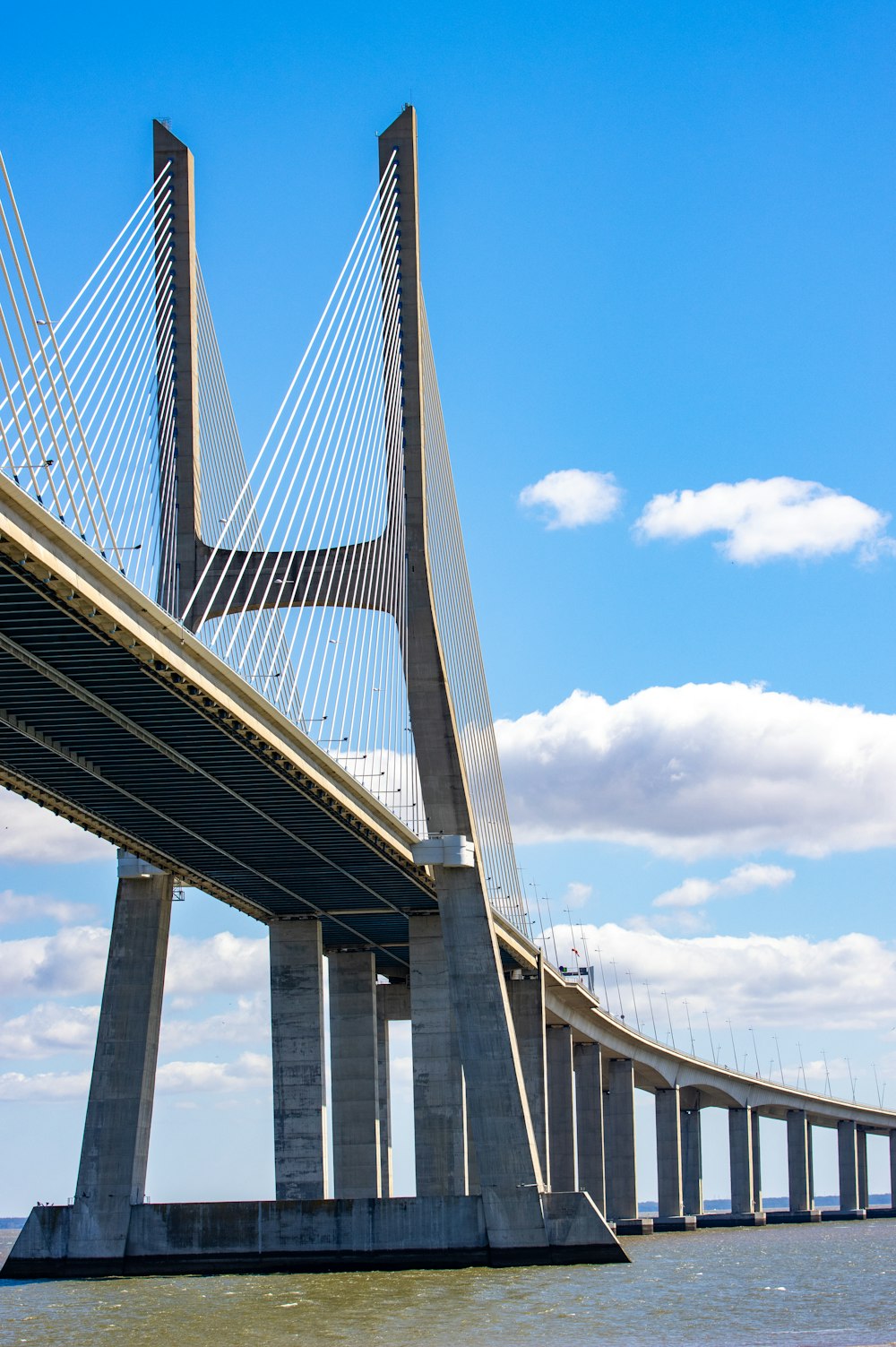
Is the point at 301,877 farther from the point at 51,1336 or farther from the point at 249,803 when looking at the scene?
the point at 51,1336

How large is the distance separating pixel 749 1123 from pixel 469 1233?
211 ft

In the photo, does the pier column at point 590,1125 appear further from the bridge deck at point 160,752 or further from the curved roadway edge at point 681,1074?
the bridge deck at point 160,752

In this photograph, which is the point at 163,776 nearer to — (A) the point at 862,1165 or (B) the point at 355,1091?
(B) the point at 355,1091

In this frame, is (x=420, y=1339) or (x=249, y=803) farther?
(x=249, y=803)

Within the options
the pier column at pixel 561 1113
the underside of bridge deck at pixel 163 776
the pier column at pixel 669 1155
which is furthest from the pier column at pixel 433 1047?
the pier column at pixel 669 1155

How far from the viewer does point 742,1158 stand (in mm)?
106938

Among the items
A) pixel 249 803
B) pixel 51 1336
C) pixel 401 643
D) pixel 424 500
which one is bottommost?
pixel 51 1336

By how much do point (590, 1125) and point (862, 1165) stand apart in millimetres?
34628

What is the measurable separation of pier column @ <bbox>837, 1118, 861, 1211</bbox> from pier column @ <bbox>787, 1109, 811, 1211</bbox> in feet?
9.29

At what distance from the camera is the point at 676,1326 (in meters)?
31.5

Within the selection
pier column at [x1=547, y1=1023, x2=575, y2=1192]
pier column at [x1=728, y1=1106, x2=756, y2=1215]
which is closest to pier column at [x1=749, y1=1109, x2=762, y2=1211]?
pier column at [x1=728, y1=1106, x2=756, y2=1215]

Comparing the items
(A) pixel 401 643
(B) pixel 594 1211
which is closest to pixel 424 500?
(A) pixel 401 643

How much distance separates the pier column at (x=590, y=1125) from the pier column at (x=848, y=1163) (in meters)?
28.3

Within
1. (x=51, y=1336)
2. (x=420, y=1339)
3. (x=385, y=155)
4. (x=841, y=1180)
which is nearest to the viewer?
(x=420, y=1339)
